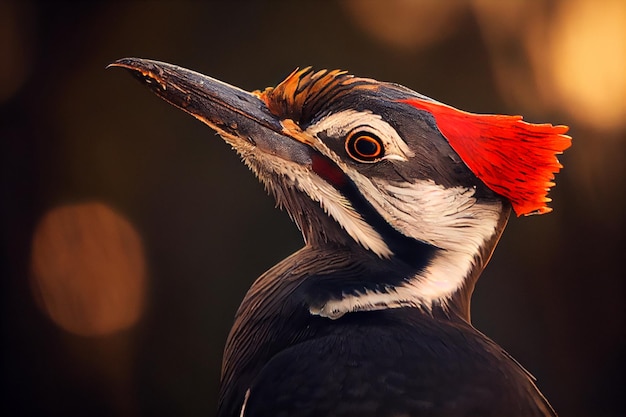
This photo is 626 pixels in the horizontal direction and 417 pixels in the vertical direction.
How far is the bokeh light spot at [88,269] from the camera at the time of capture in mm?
1396

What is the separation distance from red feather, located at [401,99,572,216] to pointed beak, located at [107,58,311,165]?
246 mm

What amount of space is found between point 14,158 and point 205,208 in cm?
42

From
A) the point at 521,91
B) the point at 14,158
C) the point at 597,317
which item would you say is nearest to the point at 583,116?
the point at 521,91

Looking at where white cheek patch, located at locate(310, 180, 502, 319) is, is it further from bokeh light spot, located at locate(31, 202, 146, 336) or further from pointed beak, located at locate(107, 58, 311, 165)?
bokeh light spot, located at locate(31, 202, 146, 336)

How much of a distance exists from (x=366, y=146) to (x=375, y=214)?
11 centimetres

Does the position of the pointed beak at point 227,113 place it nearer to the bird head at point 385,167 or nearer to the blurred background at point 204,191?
the bird head at point 385,167

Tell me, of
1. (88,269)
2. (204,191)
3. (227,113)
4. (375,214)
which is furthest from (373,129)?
(88,269)

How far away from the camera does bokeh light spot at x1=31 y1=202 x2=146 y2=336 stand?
1.40 metres

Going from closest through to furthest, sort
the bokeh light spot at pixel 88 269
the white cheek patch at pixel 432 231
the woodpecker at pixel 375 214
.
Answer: the woodpecker at pixel 375 214, the white cheek patch at pixel 432 231, the bokeh light spot at pixel 88 269

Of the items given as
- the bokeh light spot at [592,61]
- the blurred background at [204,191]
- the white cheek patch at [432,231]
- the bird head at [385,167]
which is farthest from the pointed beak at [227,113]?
the bokeh light spot at [592,61]

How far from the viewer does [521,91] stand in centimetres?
148

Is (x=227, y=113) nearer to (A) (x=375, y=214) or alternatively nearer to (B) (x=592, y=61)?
(A) (x=375, y=214)

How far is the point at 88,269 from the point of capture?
1.41 meters

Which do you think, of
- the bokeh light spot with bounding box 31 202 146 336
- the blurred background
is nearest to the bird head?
the blurred background
